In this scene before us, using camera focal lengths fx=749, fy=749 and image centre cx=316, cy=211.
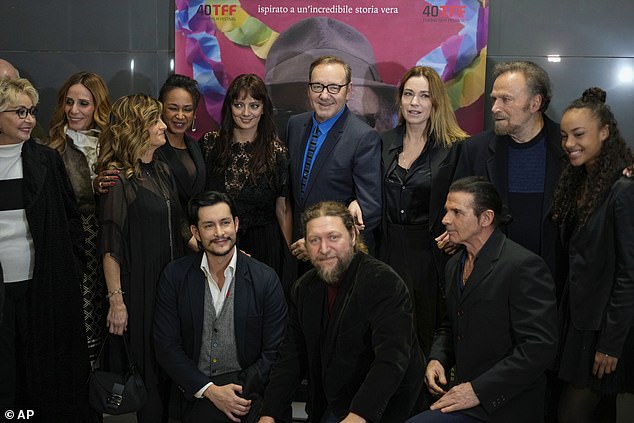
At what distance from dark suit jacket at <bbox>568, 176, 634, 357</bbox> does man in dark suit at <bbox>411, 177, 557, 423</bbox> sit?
0.34 meters

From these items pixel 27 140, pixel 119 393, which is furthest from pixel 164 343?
pixel 27 140

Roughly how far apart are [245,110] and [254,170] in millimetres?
293

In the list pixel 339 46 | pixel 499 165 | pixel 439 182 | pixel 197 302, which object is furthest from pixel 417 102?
pixel 197 302

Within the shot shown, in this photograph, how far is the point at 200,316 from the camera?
3.22 m

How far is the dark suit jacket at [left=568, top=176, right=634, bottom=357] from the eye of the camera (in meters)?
2.84

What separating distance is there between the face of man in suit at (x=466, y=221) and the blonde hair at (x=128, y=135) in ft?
4.69

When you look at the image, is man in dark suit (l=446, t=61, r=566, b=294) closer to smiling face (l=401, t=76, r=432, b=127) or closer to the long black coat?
smiling face (l=401, t=76, r=432, b=127)

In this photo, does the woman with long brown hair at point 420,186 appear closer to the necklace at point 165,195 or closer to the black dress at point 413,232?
the black dress at point 413,232

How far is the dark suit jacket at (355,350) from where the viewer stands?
263 centimetres

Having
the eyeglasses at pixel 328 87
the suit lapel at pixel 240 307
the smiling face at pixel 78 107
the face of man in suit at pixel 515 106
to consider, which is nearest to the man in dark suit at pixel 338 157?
the eyeglasses at pixel 328 87

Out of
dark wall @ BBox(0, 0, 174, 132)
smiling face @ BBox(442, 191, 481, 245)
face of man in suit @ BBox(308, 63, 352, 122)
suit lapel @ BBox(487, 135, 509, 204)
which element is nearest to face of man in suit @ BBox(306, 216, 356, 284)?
smiling face @ BBox(442, 191, 481, 245)

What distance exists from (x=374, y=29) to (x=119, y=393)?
7.64ft

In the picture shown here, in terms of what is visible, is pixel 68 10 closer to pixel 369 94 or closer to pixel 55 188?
pixel 55 188

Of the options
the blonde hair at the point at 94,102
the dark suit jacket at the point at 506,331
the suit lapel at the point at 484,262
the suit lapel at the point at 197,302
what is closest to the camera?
the dark suit jacket at the point at 506,331
